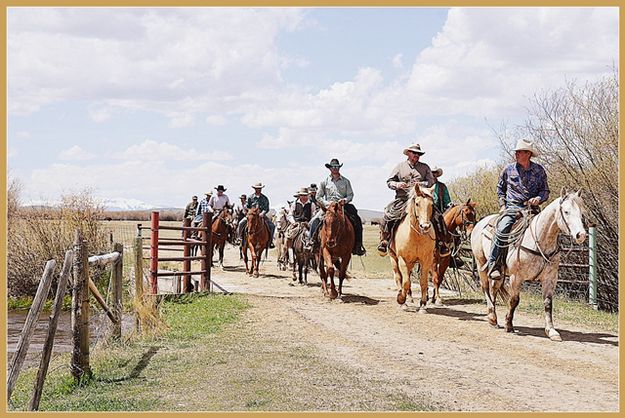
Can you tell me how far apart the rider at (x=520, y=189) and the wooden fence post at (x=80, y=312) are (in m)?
6.43

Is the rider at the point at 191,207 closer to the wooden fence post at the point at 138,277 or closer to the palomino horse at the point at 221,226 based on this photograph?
the palomino horse at the point at 221,226

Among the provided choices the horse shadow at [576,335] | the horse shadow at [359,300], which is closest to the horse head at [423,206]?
the horse shadow at [576,335]

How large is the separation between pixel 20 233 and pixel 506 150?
16.1m

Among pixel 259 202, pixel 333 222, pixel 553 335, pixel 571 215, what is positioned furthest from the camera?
pixel 259 202

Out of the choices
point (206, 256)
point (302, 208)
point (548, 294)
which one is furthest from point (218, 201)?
point (548, 294)

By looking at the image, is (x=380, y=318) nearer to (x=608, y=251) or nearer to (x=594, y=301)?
(x=594, y=301)

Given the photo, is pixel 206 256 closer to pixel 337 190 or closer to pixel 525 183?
pixel 337 190

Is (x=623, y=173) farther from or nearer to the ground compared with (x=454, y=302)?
farther from the ground

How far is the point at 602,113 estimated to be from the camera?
2050cm

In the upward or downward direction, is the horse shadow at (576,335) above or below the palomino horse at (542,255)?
below

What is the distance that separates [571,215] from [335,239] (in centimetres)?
658

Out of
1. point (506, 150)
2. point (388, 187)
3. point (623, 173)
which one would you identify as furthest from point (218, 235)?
point (623, 173)

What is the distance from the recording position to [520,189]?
13.1m

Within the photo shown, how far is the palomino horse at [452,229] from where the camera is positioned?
56.0 feet
